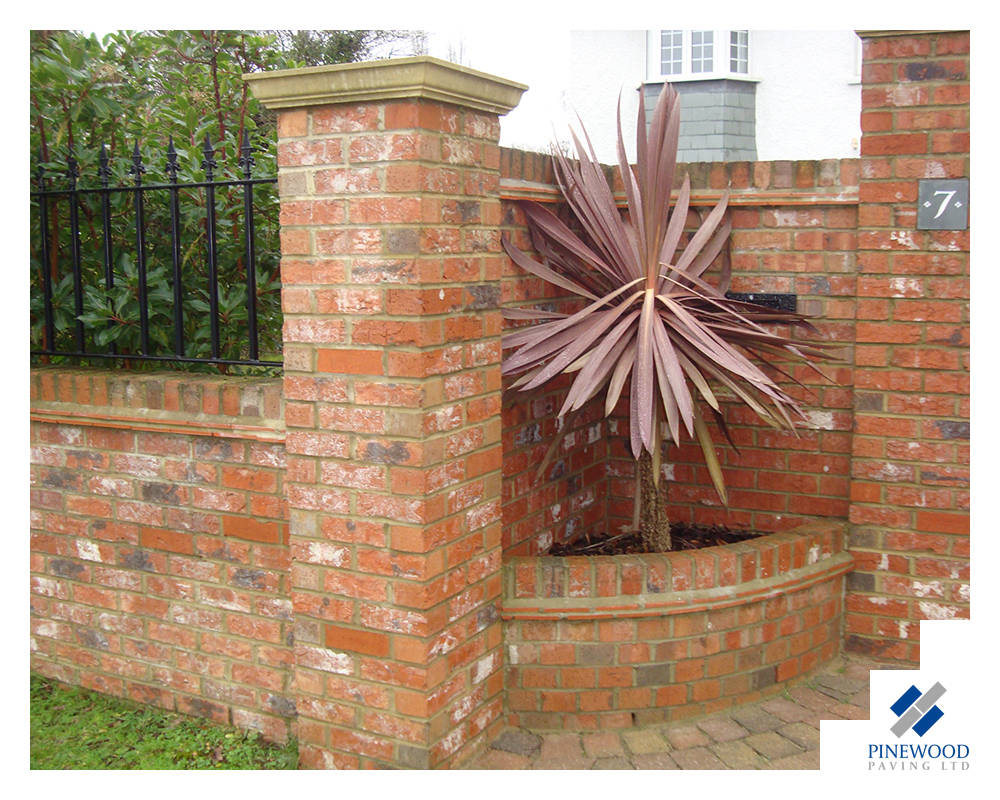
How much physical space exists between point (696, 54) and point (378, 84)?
8.16 meters

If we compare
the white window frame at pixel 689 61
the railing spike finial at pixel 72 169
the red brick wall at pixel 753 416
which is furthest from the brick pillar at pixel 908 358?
the white window frame at pixel 689 61

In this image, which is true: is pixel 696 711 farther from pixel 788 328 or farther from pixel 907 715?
A: pixel 788 328

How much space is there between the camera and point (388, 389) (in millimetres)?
2934

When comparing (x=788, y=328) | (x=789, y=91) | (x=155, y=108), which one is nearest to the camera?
(x=788, y=328)

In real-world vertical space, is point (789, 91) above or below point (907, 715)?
above

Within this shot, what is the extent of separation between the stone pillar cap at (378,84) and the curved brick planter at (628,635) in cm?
164

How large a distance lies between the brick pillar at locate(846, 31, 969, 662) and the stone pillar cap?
1.70 m

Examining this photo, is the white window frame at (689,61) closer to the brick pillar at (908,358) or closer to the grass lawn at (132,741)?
the brick pillar at (908,358)

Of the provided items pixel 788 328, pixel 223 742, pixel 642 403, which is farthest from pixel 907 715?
pixel 223 742

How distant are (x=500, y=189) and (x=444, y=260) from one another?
632mm

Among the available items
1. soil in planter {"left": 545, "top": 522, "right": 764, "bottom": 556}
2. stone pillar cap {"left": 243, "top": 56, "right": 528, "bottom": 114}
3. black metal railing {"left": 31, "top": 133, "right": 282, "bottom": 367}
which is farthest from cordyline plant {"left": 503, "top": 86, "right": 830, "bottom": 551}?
black metal railing {"left": 31, "top": 133, "right": 282, "bottom": 367}

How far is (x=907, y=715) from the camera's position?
3180mm

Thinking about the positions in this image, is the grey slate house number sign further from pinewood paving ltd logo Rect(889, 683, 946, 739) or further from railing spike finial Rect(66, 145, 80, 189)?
railing spike finial Rect(66, 145, 80, 189)

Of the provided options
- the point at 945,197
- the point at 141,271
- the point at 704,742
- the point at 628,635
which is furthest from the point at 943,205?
the point at 141,271
